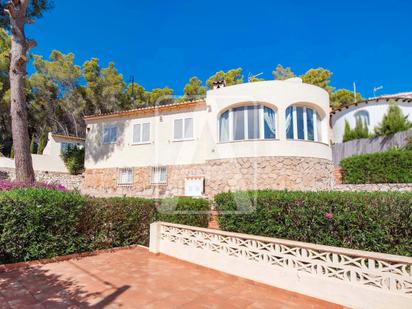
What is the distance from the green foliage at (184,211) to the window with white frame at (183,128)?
26.8 ft

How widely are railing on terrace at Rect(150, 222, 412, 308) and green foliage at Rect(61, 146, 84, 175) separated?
20.0m

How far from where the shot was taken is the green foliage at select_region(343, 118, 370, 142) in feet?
67.8

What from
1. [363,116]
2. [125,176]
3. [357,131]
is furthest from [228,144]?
[363,116]

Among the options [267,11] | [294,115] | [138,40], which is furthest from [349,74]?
[138,40]

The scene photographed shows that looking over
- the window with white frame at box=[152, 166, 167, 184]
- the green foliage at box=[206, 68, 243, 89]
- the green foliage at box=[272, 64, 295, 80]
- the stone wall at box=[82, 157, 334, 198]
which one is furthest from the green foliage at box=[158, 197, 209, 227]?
the green foliage at box=[272, 64, 295, 80]

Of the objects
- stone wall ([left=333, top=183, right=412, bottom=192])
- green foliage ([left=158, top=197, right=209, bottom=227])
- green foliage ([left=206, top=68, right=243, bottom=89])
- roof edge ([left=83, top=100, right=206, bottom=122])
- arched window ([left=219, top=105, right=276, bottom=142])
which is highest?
green foliage ([left=206, top=68, right=243, bottom=89])

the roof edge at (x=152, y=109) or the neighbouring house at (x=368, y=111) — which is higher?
the neighbouring house at (x=368, y=111)

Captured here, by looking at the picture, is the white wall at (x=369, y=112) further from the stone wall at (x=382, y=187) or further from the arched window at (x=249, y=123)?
the arched window at (x=249, y=123)

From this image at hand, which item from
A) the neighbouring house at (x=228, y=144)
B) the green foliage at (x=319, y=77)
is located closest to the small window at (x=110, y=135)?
the neighbouring house at (x=228, y=144)

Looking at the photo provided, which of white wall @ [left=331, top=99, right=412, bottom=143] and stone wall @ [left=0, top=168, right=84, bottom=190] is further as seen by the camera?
stone wall @ [left=0, top=168, right=84, bottom=190]

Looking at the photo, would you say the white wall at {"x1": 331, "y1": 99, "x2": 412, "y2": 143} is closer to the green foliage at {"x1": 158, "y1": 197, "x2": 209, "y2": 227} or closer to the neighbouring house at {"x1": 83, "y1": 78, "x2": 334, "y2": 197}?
the neighbouring house at {"x1": 83, "y1": 78, "x2": 334, "y2": 197}

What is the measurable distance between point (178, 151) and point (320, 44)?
16.3 metres

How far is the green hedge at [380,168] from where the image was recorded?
46.4 feet

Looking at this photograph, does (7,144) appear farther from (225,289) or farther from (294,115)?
(225,289)
